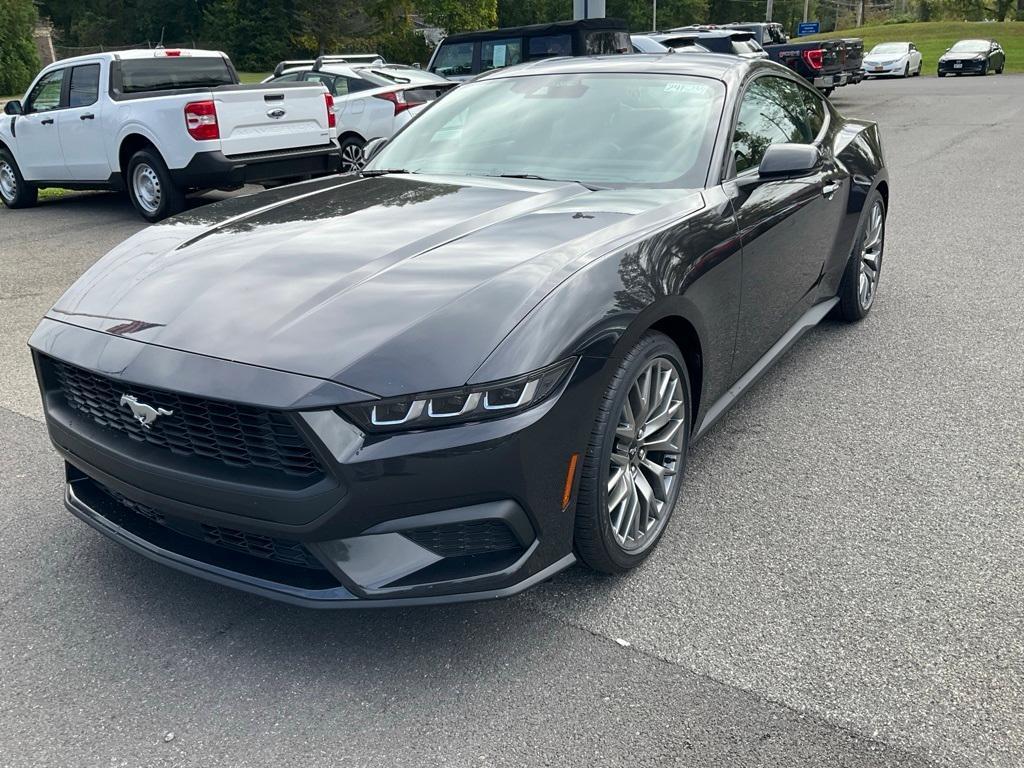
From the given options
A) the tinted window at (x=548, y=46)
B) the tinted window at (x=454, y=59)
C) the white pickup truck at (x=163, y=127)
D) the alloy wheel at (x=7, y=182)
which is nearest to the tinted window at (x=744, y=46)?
the tinted window at (x=548, y=46)

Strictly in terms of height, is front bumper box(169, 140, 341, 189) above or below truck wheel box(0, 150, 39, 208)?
above

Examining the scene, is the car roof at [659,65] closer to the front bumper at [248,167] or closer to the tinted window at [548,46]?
the front bumper at [248,167]

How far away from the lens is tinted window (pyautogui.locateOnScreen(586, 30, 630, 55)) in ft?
42.3

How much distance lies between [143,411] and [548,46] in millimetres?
11738

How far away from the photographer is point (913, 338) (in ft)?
16.9

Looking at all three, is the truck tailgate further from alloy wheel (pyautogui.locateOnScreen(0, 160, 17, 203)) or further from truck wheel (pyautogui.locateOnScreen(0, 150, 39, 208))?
alloy wheel (pyautogui.locateOnScreen(0, 160, 17, 203))

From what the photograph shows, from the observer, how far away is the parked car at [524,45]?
12.9 meters

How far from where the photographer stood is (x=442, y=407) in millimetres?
2273

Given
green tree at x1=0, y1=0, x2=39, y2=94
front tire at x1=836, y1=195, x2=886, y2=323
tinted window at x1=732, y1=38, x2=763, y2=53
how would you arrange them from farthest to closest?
1. green tree at x1=0, y1=0, x2=39, y2=94
2. tinted window at x1=732, y1=38, x2=763, y2=53
3. front tire at x1=836, y1=195, x2=886, y2=323

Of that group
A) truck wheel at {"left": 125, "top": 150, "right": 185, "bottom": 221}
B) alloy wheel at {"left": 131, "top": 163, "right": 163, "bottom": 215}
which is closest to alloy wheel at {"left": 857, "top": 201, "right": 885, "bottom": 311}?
truck wheel at {"left": 125, "top": 150, "right": 185, "bottom": 221}

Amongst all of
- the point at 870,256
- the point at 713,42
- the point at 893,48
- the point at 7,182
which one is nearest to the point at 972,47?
the point at 893,48

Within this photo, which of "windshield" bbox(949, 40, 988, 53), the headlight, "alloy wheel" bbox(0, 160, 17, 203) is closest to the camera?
the headlight

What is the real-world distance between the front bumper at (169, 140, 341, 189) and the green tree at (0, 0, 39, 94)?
31.3 m

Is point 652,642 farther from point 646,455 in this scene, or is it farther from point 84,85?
point 84,85
